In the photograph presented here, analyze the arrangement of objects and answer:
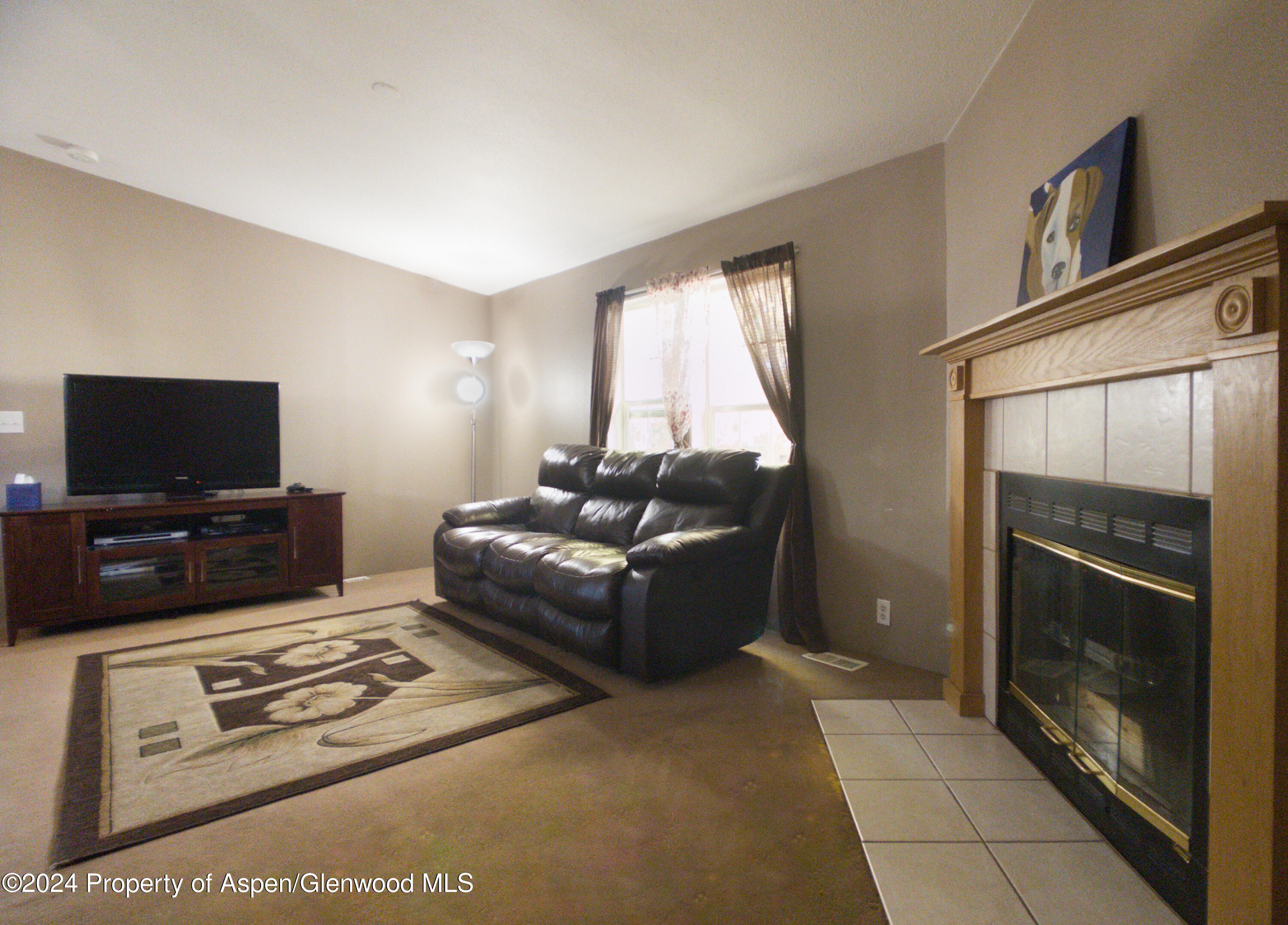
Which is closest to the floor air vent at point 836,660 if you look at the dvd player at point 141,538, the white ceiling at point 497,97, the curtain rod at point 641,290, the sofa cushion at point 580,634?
the sofa cushion at point 580,634

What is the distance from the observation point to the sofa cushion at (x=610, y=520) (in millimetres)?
3416

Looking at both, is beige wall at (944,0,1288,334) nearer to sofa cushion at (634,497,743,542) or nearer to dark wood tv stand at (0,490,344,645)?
sofa cushion at (634,497,743,542)

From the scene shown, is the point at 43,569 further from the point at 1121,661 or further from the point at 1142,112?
the point at 1142,112

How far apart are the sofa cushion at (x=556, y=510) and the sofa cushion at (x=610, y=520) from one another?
7 centimetres

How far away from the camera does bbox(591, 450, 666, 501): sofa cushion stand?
345cm

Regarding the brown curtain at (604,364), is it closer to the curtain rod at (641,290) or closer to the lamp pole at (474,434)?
the curtain rod at (641,290)

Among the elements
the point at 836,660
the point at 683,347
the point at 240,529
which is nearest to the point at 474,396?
the point at 240,529

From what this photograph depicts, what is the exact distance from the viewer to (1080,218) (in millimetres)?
1624

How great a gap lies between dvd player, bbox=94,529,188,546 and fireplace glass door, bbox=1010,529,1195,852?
425 cm

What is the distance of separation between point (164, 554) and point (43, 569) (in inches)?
19.4

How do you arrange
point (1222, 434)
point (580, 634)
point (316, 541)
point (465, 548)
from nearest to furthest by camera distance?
1. point (1222, 434)
2. point (580, 634)
3. point (465, 548)
4. point (316, 541)

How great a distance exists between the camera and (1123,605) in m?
1.47

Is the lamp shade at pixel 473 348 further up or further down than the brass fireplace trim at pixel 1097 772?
further up

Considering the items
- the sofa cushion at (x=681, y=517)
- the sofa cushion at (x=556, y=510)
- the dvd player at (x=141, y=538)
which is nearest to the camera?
the sofa cushion at (x=681, y=517)
